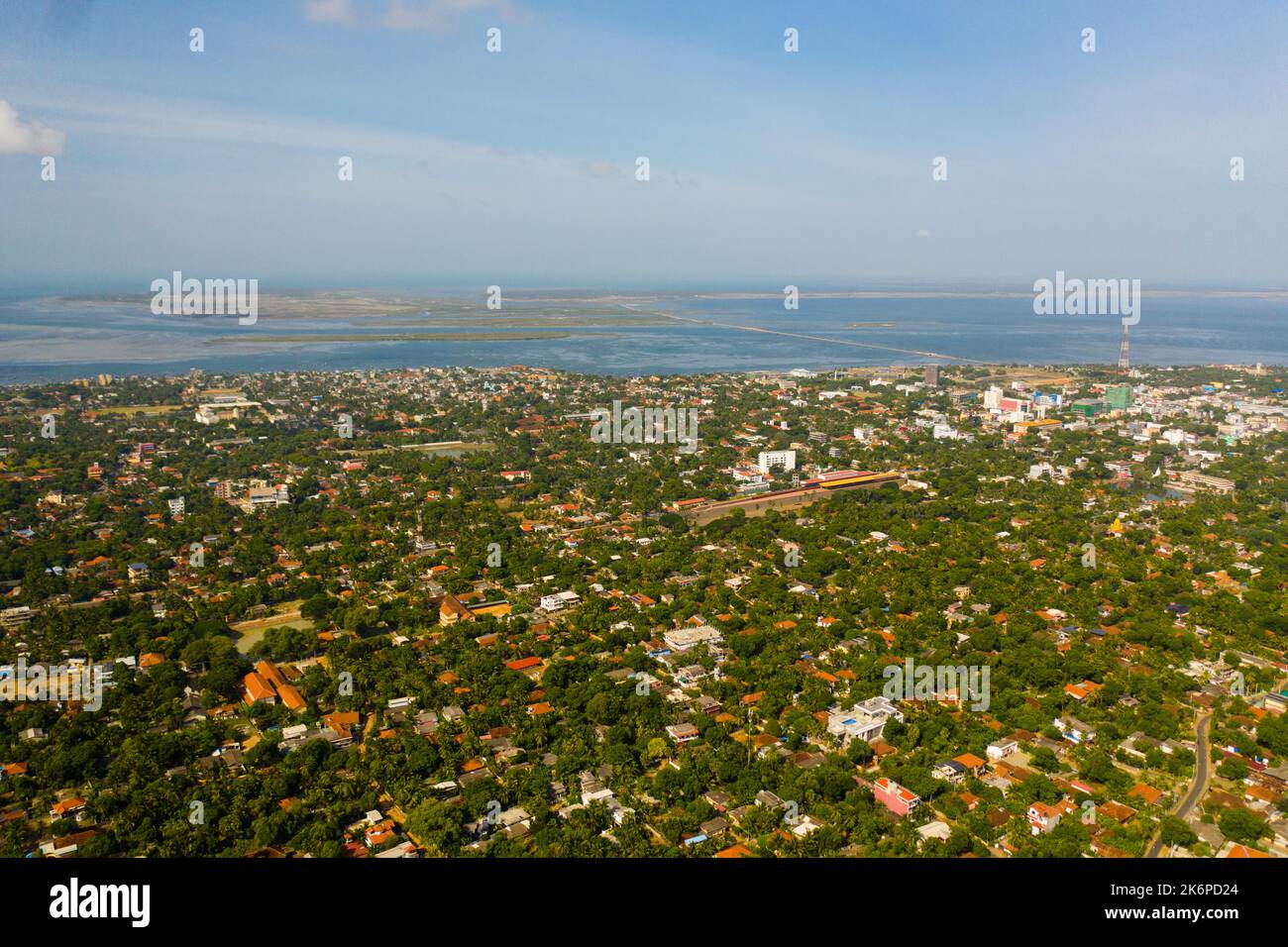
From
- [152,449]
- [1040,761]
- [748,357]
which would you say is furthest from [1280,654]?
[748,357]

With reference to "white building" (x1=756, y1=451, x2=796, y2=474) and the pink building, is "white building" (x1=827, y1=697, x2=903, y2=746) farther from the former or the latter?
"white building" (x1=756, y1=451, x2=796, y2=474)

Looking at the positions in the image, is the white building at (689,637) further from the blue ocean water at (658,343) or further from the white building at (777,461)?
the blue ocean water at (658,343)

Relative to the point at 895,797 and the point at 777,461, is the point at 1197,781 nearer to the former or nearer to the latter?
the point at 895,797

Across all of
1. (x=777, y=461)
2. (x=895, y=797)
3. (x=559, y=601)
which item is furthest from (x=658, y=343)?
(x=895, y=797)

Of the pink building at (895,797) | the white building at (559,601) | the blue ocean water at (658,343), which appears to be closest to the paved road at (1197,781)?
the pink building at (895,797)

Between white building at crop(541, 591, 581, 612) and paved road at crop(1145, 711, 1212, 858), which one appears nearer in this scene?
paved road at crop(1145, 711, 1212, 858)

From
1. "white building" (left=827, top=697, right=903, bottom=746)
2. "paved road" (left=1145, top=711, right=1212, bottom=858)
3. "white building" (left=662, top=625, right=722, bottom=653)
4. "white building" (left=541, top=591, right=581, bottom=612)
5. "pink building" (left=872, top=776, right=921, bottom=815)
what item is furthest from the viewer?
"white building" (left=541, top=591, right=581, bottom=612)

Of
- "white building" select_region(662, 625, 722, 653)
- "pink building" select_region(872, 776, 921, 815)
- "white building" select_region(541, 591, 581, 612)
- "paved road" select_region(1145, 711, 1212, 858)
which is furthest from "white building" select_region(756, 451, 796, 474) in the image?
"pink building" select_region(872, 776, 921, 815)
